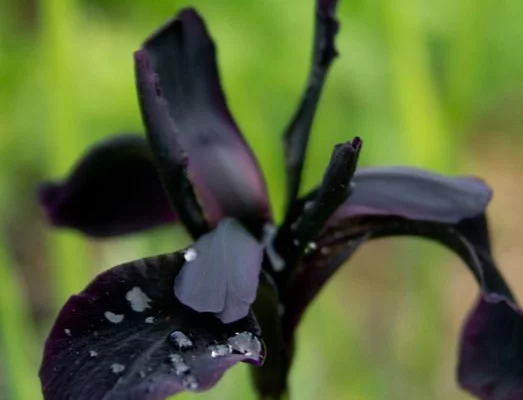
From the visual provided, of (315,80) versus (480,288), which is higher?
(315,80)

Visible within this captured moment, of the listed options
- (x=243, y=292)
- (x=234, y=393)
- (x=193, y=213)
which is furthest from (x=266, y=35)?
(x=243, y=292)

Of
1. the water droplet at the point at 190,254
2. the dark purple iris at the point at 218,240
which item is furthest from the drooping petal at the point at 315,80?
the water droplet at the point at 190,254

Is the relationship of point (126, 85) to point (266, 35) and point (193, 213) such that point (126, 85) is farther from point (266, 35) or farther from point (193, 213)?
point (193, 213)

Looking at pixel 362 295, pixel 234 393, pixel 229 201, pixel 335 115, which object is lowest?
pixel 362 295

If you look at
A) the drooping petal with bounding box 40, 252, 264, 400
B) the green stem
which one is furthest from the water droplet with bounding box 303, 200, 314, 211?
the green stem

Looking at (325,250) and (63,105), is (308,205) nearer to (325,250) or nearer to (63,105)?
(325,250)

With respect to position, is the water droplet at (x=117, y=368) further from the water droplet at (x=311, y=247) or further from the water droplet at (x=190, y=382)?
the water droplet at (x=311, y=247)

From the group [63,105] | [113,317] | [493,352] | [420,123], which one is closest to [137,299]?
[113,317]
